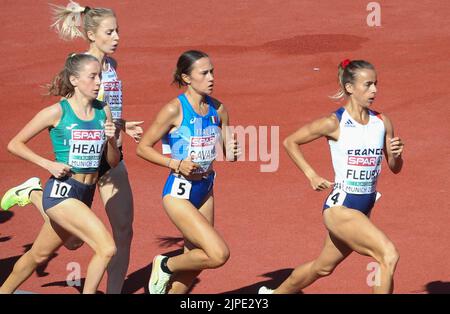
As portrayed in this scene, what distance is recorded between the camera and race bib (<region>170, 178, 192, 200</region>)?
304 inches

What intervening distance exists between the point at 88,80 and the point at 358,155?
2.15 meters

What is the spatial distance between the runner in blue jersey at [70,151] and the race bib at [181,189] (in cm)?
61

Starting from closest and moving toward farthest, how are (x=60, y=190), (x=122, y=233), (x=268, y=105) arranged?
(x=60, y=190) < (x=122, y=233) < (x=268, y=105)

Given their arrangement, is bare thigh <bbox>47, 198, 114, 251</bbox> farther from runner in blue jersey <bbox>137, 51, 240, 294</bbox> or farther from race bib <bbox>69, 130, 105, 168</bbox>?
runner in blue jersey <bbox>137, 51, 240, 294</bbox>

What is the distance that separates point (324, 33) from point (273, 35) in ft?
3.34

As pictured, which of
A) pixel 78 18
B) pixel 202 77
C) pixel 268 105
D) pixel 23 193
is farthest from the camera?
Result: pixel 268 105

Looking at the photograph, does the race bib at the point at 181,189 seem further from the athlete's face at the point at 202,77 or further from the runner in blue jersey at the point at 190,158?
the athlete's face at the point at 202,77

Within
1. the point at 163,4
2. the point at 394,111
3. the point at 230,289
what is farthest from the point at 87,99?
the point at 163,4

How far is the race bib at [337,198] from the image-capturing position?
756 centimetres

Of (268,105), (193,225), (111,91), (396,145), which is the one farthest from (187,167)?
(268,105)

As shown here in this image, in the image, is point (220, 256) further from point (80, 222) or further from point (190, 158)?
point (80, 222)

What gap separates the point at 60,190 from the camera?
7465 mm

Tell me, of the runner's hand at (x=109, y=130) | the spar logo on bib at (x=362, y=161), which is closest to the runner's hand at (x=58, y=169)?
the runner's hand at (x=109, y=130)

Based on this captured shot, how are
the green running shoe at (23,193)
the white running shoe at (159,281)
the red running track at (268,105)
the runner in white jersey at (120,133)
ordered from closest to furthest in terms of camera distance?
the white running shoe at (159,281) < the runner in white jersey at (120,133) < the green running shoe at (23,193) < the red running track at (268,105)
